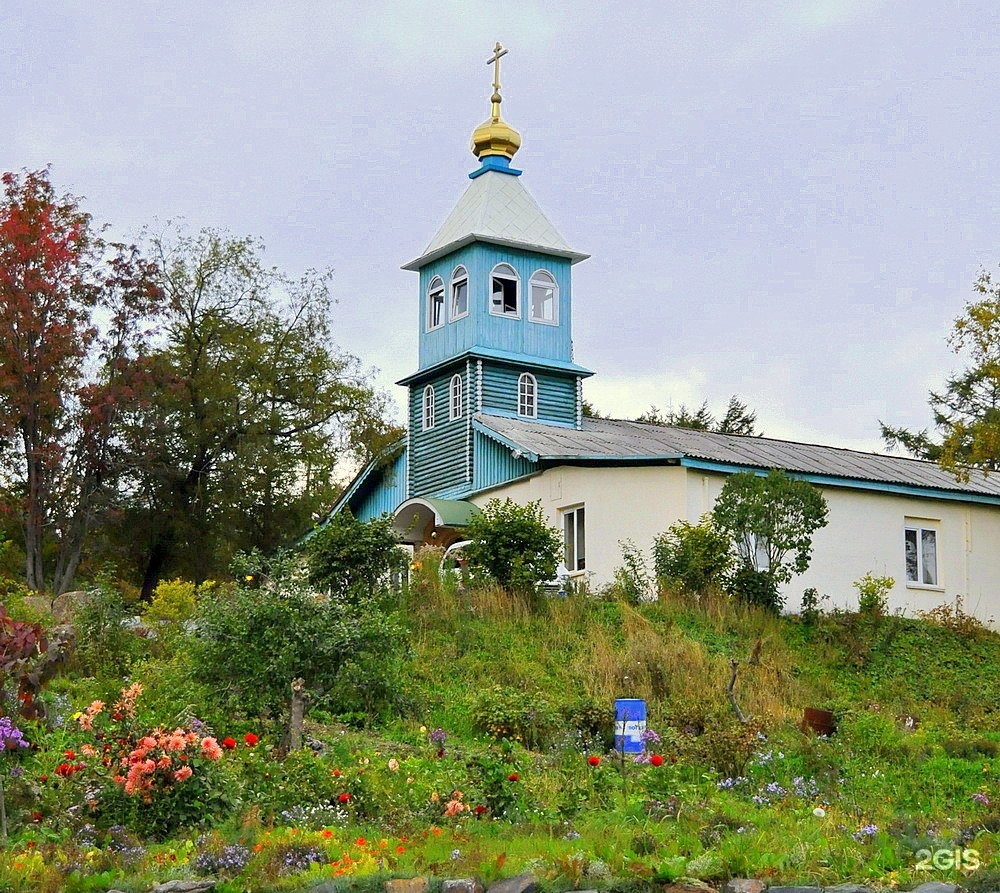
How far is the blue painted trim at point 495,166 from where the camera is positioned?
3325 centimetres

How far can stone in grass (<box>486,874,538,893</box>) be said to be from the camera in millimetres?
9266

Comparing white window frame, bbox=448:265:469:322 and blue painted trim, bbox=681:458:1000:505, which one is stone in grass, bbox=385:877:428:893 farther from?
white window frame, bbox=448:265:469:322

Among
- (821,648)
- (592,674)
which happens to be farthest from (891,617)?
(592,674)

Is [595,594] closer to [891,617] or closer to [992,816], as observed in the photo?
[891,617]

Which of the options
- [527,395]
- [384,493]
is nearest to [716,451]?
[527,395]

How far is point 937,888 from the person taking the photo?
9.02 meters

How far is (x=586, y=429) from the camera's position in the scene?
3222 centimetres

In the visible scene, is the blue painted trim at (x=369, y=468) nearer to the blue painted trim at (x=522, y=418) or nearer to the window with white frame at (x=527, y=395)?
the blue painted trim at (x=522, y=418)

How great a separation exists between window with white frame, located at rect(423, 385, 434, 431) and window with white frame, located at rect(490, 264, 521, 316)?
219 cm

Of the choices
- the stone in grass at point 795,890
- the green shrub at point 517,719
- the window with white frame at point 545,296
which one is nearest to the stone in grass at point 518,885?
the stone in grass at point 795,890

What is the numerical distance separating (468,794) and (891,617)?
49.0 feet

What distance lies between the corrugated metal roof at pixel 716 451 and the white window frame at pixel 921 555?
789 mm

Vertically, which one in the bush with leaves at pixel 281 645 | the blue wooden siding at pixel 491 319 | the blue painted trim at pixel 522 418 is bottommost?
the bush with leaves at pixel 281 645

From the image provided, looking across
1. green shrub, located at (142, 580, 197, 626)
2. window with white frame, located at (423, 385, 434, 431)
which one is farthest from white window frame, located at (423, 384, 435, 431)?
green shrub, located at (142, 580, 197, 626)
